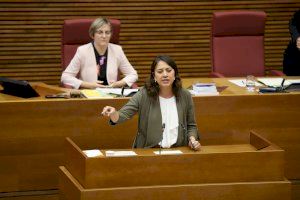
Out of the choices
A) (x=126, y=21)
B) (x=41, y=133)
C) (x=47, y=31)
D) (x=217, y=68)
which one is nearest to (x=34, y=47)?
(x=47, y=31)

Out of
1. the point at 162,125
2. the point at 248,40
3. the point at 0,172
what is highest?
the point at 248,40

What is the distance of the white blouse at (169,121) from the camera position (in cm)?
547

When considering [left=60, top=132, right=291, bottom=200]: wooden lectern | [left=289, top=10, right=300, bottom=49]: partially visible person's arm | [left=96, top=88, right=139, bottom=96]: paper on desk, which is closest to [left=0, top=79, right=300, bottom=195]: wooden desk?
[left=96, top=88, right=139, bottom=96]: paper on desk

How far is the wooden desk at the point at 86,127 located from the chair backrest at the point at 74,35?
126 cm

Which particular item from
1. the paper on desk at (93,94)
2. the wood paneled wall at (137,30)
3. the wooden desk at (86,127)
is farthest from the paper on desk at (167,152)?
the wood paneled wall at (137,30)

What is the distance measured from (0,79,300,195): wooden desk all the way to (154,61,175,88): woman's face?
28.4 inches

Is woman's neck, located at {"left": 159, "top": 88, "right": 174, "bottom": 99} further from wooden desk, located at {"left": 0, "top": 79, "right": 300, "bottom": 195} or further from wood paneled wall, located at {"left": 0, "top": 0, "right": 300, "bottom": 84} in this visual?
wood paneled wall, located at {"left": 0, "top": 0, "right": 300, "bottom": 84}

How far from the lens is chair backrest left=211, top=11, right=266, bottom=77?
7602 millimetres

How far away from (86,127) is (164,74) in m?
0.95

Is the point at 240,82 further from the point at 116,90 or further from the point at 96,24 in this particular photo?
the point at 96,24

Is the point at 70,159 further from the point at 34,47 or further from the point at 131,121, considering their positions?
the point at 34,47

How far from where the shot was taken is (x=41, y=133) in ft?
19.7

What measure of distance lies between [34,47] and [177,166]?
4.08 meters

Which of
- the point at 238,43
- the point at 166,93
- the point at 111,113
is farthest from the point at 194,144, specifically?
the point at 238,43
